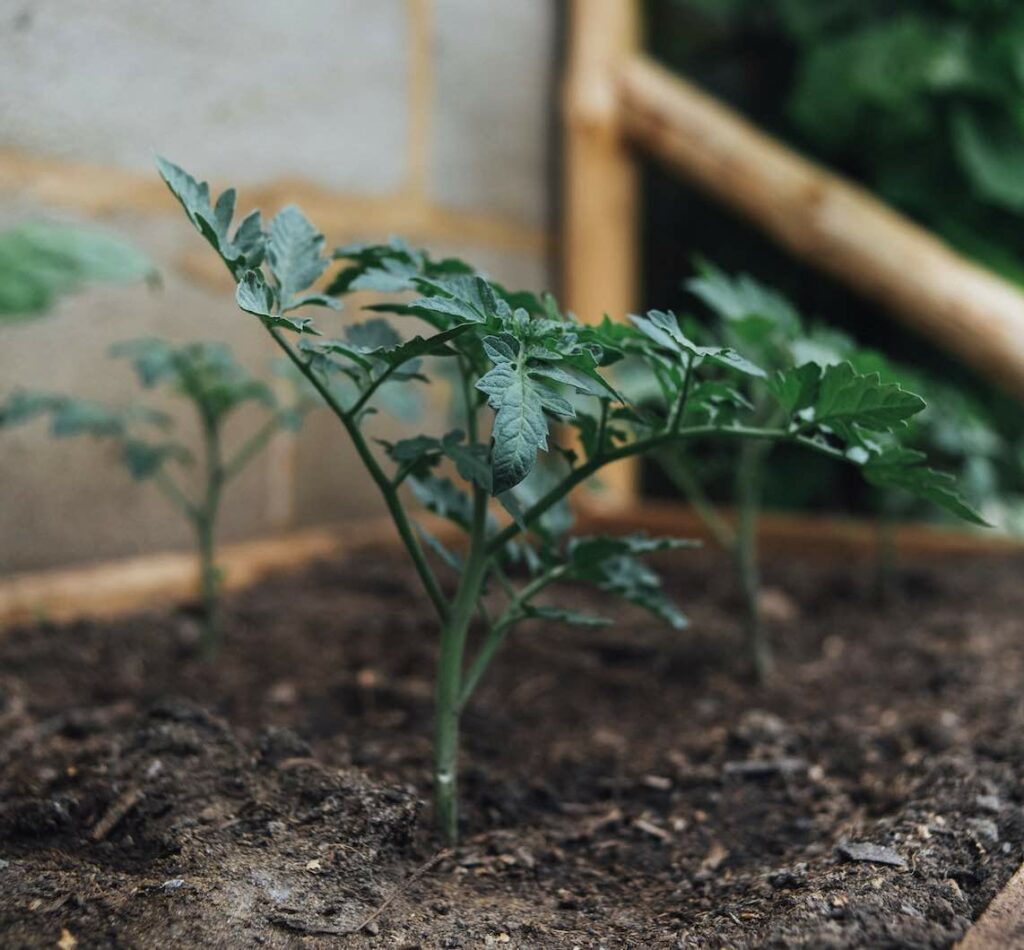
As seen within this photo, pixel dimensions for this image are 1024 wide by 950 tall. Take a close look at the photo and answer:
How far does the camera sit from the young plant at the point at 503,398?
2.82 ft

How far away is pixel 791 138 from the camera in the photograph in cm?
316

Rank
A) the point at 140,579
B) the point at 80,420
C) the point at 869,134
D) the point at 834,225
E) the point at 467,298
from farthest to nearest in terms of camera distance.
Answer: the point at 869,134 → the point at 834,225 → the point at 140,579 → the point at 80,420 → the point at 467,298

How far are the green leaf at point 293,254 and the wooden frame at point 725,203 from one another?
163 centimetres

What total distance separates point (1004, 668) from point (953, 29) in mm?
1856

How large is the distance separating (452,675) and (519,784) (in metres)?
0.31

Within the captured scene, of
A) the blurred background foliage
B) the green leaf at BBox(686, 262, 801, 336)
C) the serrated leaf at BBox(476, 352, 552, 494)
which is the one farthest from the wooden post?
the serrated leaf at BBox(476, 352, 552, 494)

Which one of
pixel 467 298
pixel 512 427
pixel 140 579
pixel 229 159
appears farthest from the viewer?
pixel 229 159

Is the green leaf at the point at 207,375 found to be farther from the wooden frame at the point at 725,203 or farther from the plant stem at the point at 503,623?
the wooden frame at the point at 725,203

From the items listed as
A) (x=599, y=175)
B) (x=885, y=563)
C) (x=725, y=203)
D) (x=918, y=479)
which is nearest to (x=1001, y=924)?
(x=918, y=479)

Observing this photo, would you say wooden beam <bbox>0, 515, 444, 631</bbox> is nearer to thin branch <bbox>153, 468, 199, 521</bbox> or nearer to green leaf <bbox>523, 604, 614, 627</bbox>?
thin branch <bbox>153, 468, 199, 521</bbox>

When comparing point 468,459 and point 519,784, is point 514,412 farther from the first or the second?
point 519,784

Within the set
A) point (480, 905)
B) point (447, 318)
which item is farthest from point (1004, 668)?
point (447, 318)

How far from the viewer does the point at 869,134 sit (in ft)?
9.50

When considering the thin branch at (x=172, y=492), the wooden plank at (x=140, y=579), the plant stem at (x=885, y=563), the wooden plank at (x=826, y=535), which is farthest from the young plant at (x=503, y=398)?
the wooden plank at (x=826, y=535)
